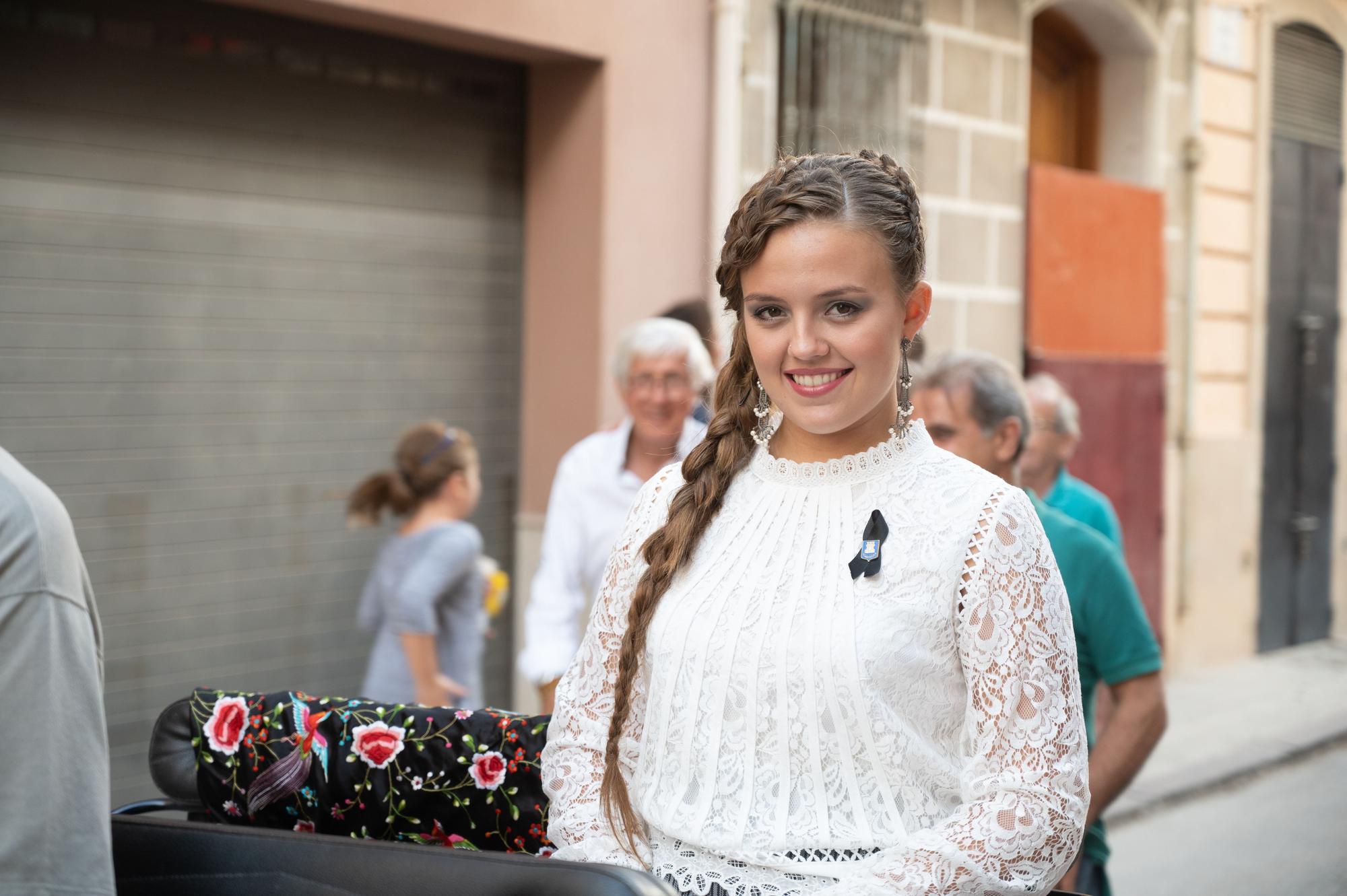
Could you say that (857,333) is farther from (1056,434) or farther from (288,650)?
(288,650)

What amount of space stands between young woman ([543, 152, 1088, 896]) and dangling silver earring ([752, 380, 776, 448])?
1.3 inches

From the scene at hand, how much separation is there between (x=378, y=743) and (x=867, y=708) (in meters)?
0.83

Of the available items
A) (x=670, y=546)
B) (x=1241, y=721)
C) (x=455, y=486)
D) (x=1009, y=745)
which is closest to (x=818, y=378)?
(x=670, y=546)

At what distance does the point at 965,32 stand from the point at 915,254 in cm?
696

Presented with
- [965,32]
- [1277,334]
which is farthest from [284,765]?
[1277,334]

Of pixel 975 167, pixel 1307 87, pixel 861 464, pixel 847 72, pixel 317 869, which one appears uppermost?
pixel 1307 87

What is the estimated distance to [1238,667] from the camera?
427 inches

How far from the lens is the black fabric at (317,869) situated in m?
2.06

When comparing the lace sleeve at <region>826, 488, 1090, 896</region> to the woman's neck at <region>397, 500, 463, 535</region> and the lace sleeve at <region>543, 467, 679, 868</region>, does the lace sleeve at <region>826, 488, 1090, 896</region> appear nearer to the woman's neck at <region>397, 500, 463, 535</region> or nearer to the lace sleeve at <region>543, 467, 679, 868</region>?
the lace sleeve at <region>543, 467, 679, 868</region>

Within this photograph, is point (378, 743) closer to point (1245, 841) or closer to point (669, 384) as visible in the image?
point (669, 384)

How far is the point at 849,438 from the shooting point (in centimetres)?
222

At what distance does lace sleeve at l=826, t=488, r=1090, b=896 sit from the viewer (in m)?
1.93

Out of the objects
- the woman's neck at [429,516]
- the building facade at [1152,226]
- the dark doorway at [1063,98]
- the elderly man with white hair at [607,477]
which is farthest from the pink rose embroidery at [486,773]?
the dark doorway at [1063,98]

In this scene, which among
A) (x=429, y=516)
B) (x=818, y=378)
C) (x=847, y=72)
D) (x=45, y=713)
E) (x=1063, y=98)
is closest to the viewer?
(x=45, y=713)
